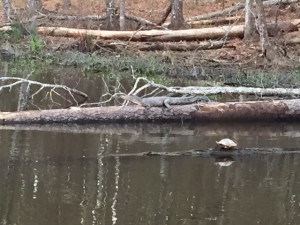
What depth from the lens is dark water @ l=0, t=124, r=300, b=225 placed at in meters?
6.29

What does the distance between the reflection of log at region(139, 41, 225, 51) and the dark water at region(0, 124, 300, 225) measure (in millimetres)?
10508

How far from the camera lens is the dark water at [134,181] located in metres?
6.29

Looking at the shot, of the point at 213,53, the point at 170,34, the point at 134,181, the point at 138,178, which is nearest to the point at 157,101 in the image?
the point at 138,178

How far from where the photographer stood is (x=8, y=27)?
24.0 m

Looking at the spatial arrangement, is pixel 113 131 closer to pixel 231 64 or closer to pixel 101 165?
pixel 101 165

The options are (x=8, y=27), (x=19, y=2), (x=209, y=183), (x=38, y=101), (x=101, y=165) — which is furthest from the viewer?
(x=19, y=2)

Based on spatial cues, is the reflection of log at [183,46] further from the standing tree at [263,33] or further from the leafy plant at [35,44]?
the leafy plant at [35,44]

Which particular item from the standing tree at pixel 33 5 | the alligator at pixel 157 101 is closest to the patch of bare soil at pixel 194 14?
the standing tree at pixel 33 5

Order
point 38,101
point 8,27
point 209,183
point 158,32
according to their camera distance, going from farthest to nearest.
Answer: point 8,27 < point 158,32 < point 38,101 < point 209,183

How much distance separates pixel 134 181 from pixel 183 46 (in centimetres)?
1417

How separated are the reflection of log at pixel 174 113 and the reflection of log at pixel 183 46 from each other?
909cm

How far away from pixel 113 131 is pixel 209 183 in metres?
3.52

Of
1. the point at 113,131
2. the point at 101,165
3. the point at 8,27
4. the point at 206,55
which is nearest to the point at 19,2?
the point at 8,27

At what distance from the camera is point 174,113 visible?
11602mm
